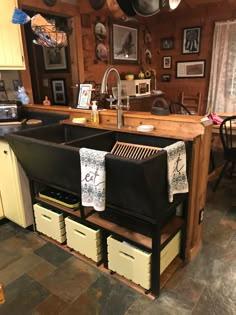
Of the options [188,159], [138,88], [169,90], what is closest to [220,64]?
[169,90]

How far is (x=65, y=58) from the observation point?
3.85m

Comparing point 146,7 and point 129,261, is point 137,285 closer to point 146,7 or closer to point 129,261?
point 129,261

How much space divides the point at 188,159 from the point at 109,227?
0.71m

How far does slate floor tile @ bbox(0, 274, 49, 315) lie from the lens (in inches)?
63.1

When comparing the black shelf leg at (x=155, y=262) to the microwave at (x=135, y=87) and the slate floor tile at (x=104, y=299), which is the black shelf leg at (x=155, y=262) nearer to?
the slate floor tile at (x=104, y=299)

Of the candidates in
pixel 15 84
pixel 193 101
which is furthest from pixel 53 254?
pixel 193 101

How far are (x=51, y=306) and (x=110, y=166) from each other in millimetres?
993

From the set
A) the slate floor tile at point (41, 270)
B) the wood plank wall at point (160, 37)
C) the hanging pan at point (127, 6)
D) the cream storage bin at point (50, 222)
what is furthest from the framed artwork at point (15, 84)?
the slate floor tile at point (41, 270)

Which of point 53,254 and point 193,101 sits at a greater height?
point 193,101

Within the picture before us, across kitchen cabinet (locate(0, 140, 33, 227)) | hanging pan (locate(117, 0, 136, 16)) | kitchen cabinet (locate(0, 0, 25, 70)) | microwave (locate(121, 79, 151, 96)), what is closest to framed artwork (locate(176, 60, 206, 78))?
microwave (locate(121, 79, 151, 96))

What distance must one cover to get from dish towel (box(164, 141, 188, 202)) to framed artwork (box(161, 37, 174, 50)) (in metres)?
4.13

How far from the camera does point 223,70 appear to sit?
180 inches

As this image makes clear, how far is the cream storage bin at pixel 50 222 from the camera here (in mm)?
2086

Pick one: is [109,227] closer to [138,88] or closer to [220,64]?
[138,88]
